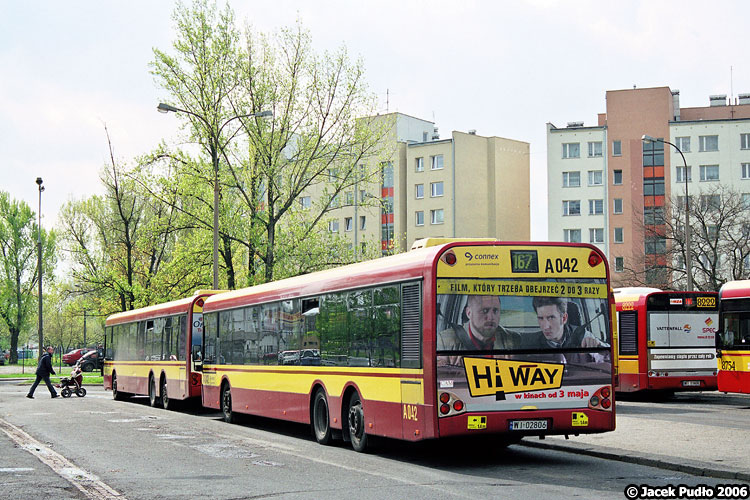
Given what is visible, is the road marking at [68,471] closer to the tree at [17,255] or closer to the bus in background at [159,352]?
the bus in background at [159,352]

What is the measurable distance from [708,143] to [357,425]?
2833 inches

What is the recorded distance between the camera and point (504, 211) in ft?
296

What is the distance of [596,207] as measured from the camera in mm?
83812

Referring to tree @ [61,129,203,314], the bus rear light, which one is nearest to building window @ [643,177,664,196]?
tree @ [61,129,203,314]

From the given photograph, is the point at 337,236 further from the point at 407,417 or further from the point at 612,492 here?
the point at 612,492

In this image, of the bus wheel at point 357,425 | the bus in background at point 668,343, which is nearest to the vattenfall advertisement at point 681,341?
the bus in background at point 668,343

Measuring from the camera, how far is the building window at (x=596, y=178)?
274 ft

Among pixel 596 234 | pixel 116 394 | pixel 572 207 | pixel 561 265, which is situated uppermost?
pixel 572 207

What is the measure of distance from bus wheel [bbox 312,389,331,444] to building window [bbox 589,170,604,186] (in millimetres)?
69791

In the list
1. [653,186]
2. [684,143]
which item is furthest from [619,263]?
[684,143]

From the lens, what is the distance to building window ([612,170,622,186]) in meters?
83.0

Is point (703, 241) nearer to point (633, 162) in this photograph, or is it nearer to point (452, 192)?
point (633, 162)

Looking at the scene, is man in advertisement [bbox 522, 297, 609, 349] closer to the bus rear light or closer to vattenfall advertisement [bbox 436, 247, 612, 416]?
vattenfall advertisement [bbox 436, 247, 612, 416]

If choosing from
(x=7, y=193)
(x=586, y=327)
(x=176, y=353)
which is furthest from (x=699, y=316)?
(x=7, y=193)
